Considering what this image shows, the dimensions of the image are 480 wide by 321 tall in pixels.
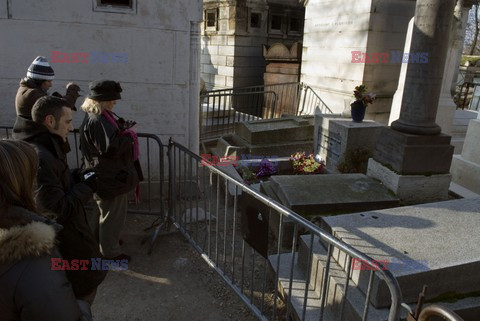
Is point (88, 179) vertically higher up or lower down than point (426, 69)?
lower down

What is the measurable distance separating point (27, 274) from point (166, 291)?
2.47 m

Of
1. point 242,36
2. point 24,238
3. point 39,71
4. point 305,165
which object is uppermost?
point 242,36

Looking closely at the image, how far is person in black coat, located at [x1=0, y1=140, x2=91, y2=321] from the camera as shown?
1.40 metres

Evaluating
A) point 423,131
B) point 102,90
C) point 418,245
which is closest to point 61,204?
point 102,90

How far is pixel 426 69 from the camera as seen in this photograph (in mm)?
4758

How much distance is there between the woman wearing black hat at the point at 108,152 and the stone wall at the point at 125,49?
1.83m

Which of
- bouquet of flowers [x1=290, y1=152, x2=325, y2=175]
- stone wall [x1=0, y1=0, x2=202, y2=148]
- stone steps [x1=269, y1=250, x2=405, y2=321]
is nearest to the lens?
stone steps [x1=269, y1=250, x2=405, y2=321]

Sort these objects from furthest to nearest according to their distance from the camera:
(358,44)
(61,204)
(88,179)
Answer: (358,44) → (88,179) → (61,204)

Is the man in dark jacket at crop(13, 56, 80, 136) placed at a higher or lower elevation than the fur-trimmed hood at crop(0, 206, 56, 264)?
higher

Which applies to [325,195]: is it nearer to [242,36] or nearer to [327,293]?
[327,293]

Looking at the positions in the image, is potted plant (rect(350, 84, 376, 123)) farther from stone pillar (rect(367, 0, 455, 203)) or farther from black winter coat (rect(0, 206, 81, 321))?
black winter coat (rect(0, 206, 81, 321))

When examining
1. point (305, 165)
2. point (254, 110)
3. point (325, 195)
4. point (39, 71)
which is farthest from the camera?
point (254, 110)

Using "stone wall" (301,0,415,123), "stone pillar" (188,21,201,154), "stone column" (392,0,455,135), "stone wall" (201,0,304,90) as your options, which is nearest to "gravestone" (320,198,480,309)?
"stone column" (392,0,455,135)

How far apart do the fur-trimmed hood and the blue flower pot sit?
5963 millimetres
